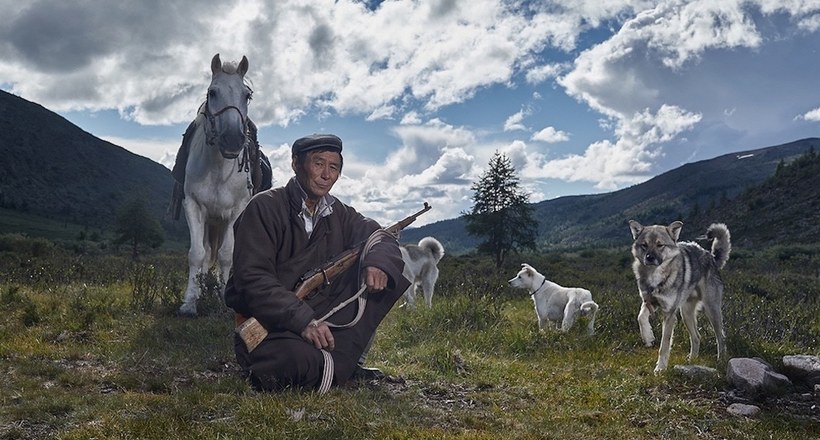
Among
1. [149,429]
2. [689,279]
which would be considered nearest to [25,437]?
[149,429]

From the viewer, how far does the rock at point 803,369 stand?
277 inches

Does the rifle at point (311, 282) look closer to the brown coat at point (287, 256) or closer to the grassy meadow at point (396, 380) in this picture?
the brown coat at point (287, 256)

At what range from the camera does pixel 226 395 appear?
501cm

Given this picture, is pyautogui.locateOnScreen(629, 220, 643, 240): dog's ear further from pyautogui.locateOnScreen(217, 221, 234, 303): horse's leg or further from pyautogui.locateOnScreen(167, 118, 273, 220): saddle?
pyautogui.locateOnScreen(217, 221, 234, 303): horse's leg

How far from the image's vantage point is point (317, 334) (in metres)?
5.16

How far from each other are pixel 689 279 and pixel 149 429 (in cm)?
741

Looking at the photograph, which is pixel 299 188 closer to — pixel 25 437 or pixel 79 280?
pixel 25 437

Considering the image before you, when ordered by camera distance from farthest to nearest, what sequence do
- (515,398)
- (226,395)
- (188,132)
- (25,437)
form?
(188,132) < (515,398) < (226,395) < (25,437)

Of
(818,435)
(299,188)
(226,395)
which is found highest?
(299,188)

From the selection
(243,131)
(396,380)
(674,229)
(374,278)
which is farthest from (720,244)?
(243,131)

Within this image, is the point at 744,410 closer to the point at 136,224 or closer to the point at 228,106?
the point at 228,106

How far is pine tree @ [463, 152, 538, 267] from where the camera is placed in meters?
37.2

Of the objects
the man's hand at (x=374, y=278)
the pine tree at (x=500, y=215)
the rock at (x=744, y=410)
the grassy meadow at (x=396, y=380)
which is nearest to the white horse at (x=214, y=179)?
the grassy meadow at (x=396, y=380)

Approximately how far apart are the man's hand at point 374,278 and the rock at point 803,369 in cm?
552
